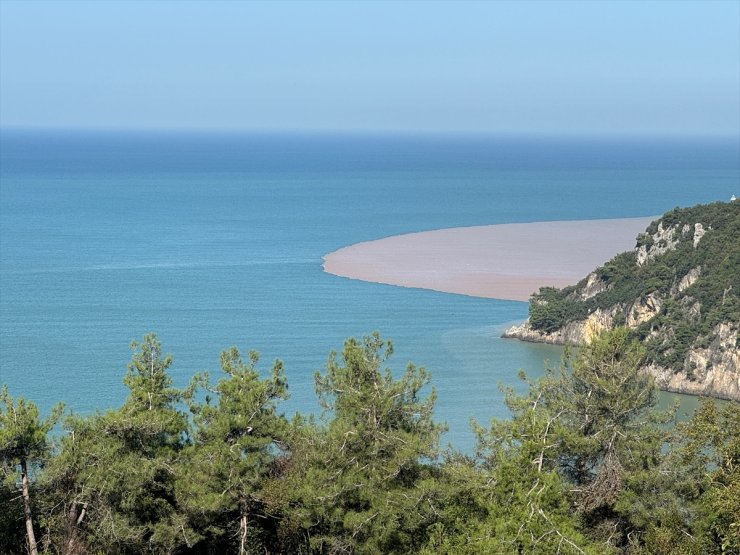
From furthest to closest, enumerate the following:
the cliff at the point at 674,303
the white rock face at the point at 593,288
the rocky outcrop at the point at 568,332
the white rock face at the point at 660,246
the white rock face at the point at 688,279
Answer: the white rock face at the point at 660,246 → the white rock face at the point at 593,288 → the rocky outcrop at the point at 568,332 → the white rock face at the point at 688,279 → the cliff at the point at 674,303

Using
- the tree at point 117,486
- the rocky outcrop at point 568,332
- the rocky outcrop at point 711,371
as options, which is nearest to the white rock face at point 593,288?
the rocky outcrop at point 568,332

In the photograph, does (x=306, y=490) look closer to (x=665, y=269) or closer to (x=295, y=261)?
(x=665, y=269)

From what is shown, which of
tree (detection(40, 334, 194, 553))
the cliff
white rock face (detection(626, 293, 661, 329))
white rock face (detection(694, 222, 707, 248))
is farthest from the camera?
white rock face (detection(694, 222, 707, 248))

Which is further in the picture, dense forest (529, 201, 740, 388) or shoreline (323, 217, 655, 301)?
shoreline (323, 217, 655, 301)

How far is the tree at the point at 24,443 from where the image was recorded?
1841 cm

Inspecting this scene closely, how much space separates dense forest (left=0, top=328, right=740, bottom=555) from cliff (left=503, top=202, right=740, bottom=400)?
2443 centimetres

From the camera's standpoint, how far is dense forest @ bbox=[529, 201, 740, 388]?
148 ft

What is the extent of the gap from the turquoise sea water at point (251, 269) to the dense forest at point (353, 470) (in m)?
13.2

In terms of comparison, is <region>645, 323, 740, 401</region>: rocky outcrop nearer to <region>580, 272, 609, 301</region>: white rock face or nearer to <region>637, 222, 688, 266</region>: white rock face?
<region>580, 272, 609, 301</region>: white rock face

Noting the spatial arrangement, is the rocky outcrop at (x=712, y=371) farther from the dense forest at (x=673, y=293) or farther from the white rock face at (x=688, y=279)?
the white rock face at (x=688, y=279)

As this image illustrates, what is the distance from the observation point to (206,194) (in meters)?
114

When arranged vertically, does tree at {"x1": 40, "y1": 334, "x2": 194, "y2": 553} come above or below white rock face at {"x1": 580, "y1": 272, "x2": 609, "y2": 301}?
below

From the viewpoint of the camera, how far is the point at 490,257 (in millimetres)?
73125

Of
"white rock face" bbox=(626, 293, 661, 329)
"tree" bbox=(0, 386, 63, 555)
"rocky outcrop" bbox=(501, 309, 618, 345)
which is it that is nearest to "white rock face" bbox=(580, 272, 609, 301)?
"rocky outcrop" bbox=(501, 309, 618, 345)
